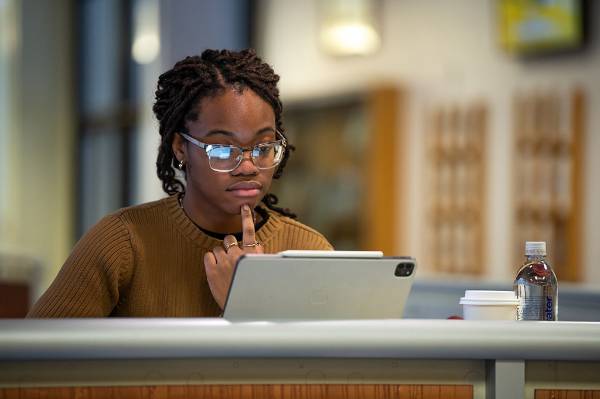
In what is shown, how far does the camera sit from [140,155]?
10.2m

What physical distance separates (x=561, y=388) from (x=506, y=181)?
5684 mm

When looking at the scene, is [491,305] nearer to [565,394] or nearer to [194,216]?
[565,394]

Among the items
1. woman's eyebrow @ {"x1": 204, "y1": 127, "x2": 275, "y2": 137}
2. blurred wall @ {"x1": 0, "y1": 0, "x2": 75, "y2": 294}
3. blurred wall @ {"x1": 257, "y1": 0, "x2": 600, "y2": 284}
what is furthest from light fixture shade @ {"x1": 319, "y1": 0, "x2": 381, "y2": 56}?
woman's eyebrow @ {"x1": 204, "y1": 127, "x2": 275, "y2": 137}

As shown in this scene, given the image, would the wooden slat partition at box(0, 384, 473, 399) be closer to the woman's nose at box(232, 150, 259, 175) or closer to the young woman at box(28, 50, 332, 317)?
the young woman at box(28, 50, 332, 317)

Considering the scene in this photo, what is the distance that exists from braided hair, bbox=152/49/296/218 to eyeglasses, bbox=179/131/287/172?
0.11m

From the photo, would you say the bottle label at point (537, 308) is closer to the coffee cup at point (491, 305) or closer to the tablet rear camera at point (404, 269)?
the coffee cup at point (491, 305)

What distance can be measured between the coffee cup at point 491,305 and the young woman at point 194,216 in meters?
0.43

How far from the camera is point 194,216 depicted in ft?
7.41

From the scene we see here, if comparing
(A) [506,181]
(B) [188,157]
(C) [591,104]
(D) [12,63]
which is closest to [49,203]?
(D) [12,63]

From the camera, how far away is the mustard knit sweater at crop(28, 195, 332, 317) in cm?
204

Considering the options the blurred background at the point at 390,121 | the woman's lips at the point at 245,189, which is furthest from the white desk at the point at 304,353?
the blurred background at the point at 390,121

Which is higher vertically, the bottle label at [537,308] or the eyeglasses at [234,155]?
the eyeglasses at [234,155]

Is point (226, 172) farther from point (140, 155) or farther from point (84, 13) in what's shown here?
point (84, 13)

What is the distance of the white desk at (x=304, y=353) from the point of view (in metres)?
1.50
